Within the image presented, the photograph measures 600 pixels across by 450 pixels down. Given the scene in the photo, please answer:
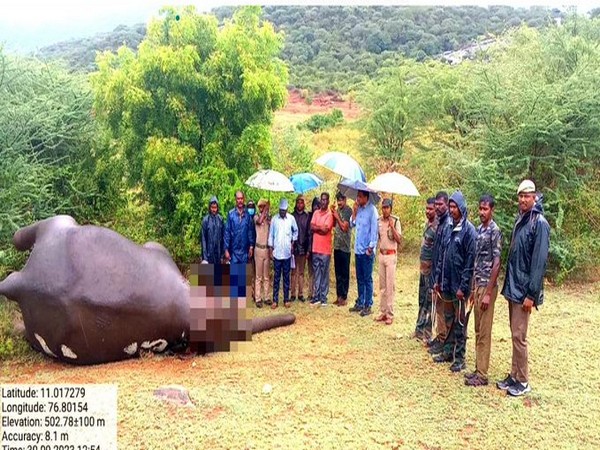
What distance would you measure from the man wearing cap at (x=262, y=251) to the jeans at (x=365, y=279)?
1.40m

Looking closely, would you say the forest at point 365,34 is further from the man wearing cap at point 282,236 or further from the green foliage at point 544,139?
the man wearing cap at point 282,236

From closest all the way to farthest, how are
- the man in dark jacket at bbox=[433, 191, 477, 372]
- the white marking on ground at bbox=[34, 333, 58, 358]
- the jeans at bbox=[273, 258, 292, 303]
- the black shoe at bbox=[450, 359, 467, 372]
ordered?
the man in dark jacket at bbox=[433, 191, 477, 372] → the black shoe at bbox=[450, 359, 467, 372] → the white marking on ground at bbox=[34, 333, 58, 358] → the jeans at bbox=[273, 258, 292, 303]

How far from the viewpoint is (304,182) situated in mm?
9633

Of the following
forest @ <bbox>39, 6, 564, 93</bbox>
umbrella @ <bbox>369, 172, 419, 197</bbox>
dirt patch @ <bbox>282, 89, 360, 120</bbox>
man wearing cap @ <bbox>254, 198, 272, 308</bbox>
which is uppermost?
forest @ <bbox>39, 6, 564, 93</bbox>

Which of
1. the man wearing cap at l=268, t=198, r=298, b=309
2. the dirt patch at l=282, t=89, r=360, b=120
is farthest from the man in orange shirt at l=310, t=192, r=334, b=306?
the dirt patch at l=282, t=89, r=360, b=120

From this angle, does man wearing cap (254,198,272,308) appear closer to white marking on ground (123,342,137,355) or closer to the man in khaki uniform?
the man in khaki uniform

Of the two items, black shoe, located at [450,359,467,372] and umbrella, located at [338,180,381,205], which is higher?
umbrella, located at [338,180,381,205]

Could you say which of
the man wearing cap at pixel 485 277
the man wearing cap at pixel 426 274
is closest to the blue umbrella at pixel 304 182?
the man wearing cap at pixel 426 274

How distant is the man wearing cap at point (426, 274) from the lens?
7.65 meters

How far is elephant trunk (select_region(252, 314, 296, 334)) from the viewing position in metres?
8.39

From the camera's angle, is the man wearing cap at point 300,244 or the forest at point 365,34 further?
the forest at point 365,34

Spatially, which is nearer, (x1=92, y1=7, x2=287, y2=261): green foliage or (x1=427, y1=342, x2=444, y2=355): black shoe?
(x1=427, y1=342, x2=444, y2=355): black shoe

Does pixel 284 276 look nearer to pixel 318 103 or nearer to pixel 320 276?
pixel 320 276

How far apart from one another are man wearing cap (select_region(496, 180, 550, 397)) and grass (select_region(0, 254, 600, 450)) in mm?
668
